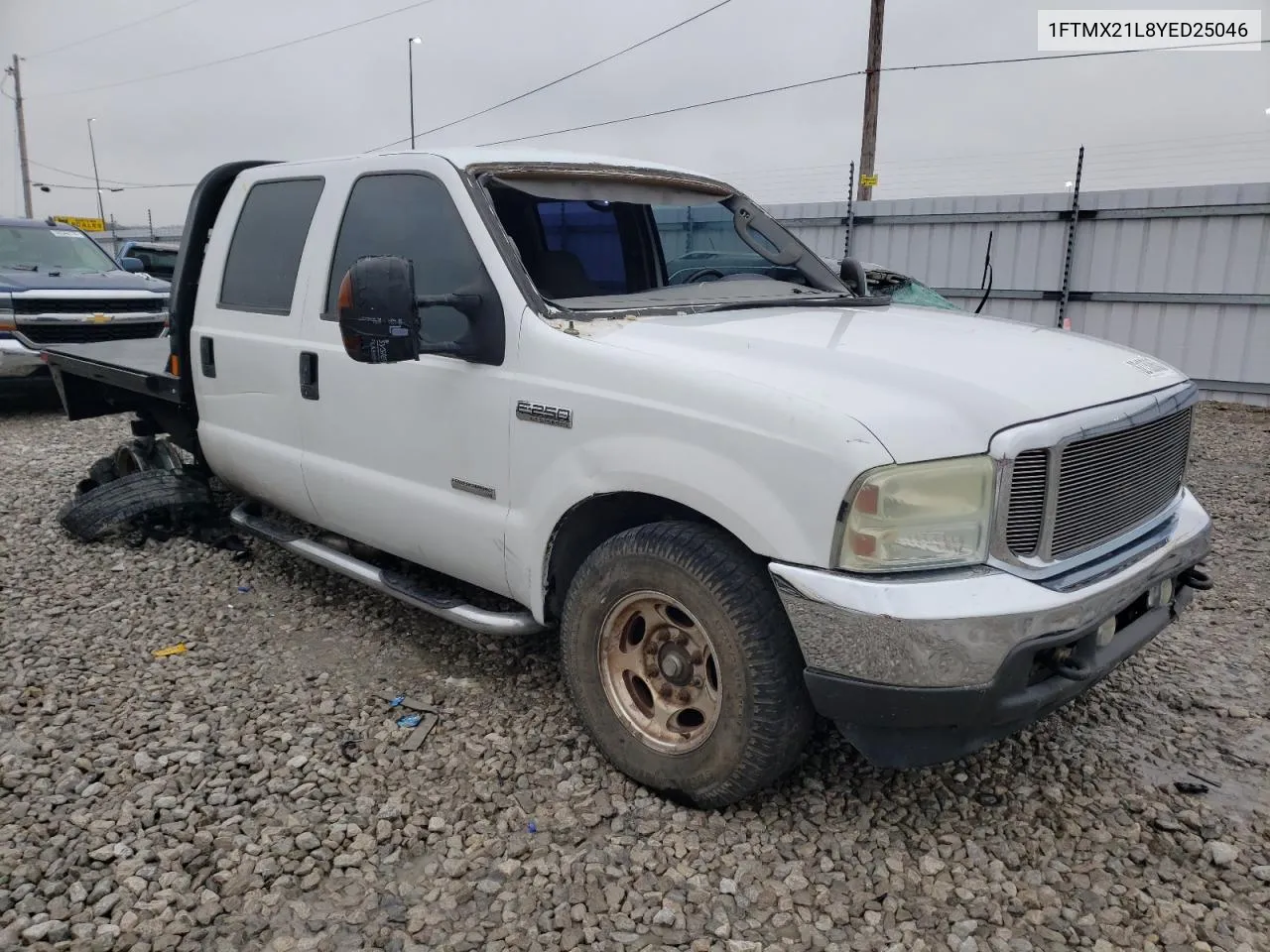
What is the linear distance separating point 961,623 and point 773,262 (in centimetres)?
219

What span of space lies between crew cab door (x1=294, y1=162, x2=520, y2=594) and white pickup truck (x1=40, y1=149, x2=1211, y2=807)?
1cm

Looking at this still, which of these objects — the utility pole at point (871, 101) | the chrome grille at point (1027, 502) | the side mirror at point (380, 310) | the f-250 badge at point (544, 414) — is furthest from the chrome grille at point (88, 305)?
the utility pole at point (871, 101)

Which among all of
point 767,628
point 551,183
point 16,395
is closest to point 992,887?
point 767,628

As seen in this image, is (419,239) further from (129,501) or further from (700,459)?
(129,501)

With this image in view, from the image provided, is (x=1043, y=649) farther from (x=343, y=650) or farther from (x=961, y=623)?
(x=343, y=650)

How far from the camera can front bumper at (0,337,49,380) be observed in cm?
841

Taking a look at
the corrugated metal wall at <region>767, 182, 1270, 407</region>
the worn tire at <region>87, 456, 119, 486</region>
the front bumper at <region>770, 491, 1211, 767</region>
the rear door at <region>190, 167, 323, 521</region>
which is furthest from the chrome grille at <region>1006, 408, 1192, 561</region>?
the corrugated metal wall at <region>767, 182, 1270, 407</region>

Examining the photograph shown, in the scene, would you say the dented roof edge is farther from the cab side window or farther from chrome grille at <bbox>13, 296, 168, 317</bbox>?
chrome grille at <bbox>13, 296, 168, 317</bbox>

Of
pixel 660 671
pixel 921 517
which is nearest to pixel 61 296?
pixel 660 671

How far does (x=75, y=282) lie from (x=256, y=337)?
20.9 ft

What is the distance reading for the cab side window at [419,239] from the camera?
324 centimetres

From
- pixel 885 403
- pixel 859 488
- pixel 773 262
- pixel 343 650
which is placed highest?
pixel 773 262

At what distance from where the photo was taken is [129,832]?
104 inches

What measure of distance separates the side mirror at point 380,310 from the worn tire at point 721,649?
891 millimetres
